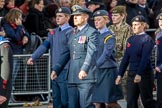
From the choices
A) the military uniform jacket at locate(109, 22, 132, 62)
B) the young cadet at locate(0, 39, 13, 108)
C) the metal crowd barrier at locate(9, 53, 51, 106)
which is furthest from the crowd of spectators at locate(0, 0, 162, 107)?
the young cadet at locate(0, 39, 13, 108)

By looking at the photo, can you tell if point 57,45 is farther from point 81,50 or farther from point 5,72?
point 5,72

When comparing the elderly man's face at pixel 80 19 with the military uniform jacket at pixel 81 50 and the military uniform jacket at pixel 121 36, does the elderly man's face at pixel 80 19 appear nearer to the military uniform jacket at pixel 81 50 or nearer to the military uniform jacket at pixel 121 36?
the military uniform jacket at pixel 81 50

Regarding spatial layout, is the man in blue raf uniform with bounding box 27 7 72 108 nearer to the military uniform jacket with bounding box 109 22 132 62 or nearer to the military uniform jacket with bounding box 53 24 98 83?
the military uniform jacket with bounding box 53 24 98 83

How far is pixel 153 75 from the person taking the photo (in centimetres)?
1005

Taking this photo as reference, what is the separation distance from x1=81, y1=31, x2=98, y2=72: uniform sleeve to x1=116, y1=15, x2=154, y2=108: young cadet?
96 cm

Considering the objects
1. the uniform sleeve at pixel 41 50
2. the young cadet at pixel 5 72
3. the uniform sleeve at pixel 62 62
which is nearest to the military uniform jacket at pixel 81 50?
the uniform sleeve at pixel 62 62

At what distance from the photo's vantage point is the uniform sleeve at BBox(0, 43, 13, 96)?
754 cm

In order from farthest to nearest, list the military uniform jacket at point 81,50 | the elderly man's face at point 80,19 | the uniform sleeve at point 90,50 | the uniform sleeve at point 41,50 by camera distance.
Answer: the uniform sleeve at point 41,50 < the elderly man's face at point 80,19 < the military uniform jacket at point 81,50 < the uniform sleeve at point 90,50

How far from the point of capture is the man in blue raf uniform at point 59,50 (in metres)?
9.85

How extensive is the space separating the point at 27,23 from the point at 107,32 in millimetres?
3102

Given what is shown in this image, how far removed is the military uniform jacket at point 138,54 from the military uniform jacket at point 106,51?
21 centimetres

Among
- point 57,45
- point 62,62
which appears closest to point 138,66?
point 62,62

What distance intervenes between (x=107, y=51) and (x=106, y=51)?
0.7 inches

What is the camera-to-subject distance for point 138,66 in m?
9.73
